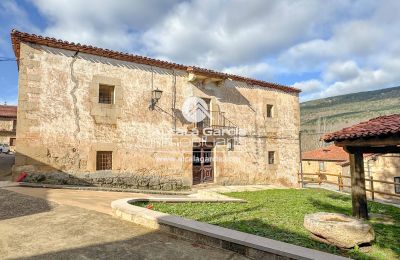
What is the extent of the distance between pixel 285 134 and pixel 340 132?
9.45 metres

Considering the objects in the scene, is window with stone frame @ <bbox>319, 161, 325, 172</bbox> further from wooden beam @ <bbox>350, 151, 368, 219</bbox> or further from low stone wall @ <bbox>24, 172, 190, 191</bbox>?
wooden beam @ <bbox>350, 151, 368, 219</bbox>

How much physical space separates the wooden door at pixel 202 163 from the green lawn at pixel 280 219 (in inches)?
165

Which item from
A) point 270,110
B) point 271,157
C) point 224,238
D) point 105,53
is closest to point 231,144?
point 271,157

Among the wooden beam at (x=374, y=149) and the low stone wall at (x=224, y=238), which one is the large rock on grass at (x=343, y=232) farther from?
the wooden beam at (x=374, y=149)

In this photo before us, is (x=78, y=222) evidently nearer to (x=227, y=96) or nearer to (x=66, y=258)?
(x=66, y=258)

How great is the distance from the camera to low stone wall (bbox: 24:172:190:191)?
30.3ft

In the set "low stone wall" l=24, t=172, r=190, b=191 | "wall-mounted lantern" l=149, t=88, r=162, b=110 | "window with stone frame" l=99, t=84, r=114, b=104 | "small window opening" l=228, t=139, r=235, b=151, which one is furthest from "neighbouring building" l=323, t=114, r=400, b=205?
"window with stone frame" l=99, t=84, r=114, b=104

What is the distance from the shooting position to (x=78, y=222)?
495 centimetres

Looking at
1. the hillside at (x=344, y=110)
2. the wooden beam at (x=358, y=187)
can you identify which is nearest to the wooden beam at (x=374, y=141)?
the wooden beam at (x=358, y=187)

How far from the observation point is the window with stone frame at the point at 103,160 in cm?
1039

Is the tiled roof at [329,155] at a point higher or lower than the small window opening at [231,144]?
lower

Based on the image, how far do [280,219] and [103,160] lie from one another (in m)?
6.90

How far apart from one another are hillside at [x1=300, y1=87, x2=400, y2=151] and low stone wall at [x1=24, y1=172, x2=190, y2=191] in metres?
38.9

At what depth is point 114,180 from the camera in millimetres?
10484
